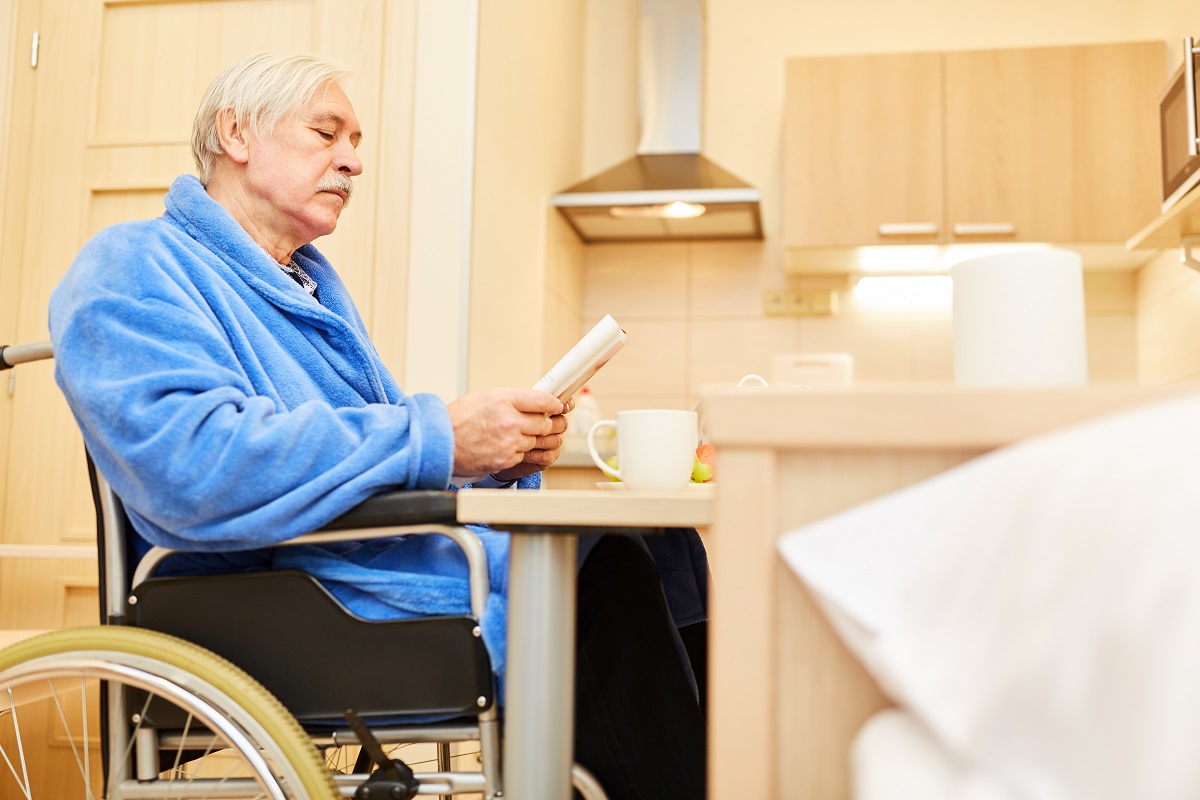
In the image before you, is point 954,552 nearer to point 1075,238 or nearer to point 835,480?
point 835,480

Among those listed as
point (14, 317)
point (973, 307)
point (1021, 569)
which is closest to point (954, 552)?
point (1021, 569)

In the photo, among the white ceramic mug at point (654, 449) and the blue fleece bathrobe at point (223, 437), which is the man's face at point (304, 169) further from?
the white ceramic mug at point (654, 449)

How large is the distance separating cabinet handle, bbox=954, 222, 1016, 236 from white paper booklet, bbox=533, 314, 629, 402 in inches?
89.7

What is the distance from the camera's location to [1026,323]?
2.26 ft

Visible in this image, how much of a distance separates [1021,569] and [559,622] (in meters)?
0.42

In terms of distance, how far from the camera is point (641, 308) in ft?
11.9

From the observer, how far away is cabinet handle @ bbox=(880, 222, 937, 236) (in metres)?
3.12

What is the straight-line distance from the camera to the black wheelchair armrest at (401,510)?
87cm

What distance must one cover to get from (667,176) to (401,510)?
8.32 feet

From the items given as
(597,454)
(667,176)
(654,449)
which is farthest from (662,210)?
(654,449)

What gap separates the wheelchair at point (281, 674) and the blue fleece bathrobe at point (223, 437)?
36 mm

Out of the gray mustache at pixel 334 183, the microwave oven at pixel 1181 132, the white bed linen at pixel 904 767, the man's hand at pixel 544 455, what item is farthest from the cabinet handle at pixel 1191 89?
the white bed linen at pixel 904 767

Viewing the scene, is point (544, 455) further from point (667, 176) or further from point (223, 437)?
point (667, 176)

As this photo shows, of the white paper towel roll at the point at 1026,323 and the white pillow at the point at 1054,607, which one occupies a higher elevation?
the white paper towel roll at the point at 1026,323
